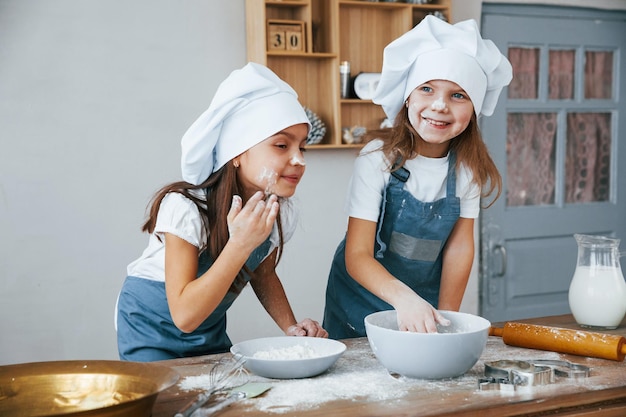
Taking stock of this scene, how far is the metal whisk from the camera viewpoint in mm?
1167

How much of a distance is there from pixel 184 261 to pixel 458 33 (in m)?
0.88

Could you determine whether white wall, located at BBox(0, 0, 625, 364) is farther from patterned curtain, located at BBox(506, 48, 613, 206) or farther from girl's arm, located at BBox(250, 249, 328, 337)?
patterned curtain, located at BBox(506, 48, 613, 206)

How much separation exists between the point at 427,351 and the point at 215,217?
61 cm

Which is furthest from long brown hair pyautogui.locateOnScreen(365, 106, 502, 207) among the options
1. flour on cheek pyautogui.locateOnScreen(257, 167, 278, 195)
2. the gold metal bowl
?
the gold metal bowl

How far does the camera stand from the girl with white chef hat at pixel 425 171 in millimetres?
1790

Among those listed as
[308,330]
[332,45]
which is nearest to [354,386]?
[308,330]

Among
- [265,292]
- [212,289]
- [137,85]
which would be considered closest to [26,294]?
[137,85]

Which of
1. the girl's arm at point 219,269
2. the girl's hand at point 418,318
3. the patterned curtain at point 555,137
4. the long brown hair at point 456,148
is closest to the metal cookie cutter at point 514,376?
the girl's hand at point 418,318

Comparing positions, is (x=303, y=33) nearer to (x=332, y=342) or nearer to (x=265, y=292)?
(x=265, y=292)

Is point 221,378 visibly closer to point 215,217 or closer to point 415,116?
point 215,217

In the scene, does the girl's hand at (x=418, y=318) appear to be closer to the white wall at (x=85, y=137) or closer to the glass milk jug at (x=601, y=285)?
the glass milk jug at (x=601, y=285)

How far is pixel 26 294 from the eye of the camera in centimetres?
291

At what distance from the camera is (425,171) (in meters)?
1.95

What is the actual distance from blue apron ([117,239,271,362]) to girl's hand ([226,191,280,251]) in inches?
8.0
